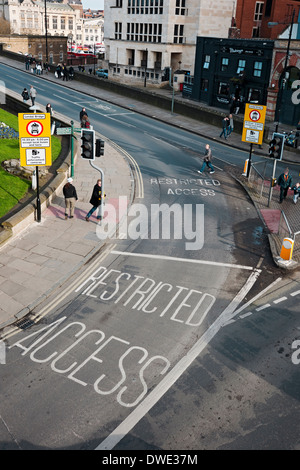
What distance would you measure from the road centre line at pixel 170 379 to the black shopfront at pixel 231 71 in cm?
3295

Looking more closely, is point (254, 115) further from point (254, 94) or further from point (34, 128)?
→ point (254, 94)

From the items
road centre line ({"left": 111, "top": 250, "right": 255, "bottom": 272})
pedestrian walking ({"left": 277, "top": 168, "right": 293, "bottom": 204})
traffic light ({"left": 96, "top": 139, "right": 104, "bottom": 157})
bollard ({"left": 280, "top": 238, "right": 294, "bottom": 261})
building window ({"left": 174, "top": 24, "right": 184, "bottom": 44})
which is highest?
building window ({"left": 174, "top": 24, "right": 184, "bottom": 44})

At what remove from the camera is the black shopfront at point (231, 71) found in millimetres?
42562

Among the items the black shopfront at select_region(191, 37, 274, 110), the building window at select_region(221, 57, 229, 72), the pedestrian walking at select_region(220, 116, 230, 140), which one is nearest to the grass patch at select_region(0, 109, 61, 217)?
the pedestrian walking at select_region(220, 116, 230, 140)

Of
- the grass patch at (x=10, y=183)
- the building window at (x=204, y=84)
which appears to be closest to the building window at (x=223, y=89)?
the building window at (x=204, y=84)

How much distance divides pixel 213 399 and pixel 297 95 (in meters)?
36.1

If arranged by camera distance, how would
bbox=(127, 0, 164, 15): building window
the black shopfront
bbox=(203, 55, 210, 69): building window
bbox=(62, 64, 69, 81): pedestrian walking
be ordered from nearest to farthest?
the black shopfront, bbox=(203, 55, 210, 69): building window, bbox=(62, 64, 69, 81): pedestrian walking, bbox=(127, 0, 164, 15): building window

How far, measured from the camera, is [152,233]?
18.0m

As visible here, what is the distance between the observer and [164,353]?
35.9 ft

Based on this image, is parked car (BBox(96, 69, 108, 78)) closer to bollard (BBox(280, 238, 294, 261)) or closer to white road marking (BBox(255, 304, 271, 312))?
bollard (BBox(280, 238, 294, 261))

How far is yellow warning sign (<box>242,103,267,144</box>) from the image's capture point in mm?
22828

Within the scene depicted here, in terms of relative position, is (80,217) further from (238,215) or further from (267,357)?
(267,357)

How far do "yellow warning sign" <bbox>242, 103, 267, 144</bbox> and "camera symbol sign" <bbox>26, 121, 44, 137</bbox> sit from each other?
11.2m

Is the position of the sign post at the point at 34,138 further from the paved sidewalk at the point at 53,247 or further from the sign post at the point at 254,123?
the sign post at the point at 254,123
